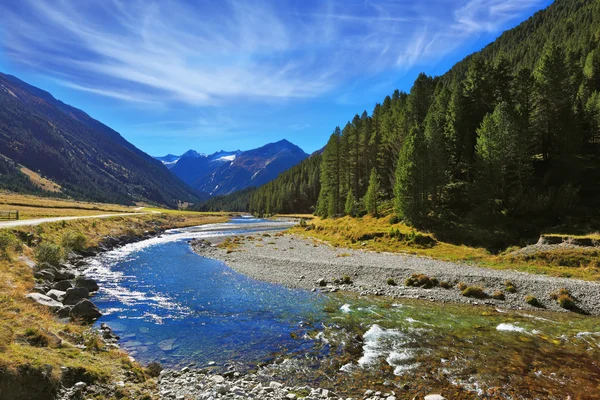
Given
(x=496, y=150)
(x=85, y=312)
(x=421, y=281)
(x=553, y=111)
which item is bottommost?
(x=85, y=312)

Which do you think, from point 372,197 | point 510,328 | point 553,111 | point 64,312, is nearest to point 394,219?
point 372,197

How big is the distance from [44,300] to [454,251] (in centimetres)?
3854

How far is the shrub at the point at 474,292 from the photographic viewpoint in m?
22.9

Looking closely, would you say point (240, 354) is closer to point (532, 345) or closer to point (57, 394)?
point (57, 394)

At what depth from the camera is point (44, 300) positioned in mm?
17766

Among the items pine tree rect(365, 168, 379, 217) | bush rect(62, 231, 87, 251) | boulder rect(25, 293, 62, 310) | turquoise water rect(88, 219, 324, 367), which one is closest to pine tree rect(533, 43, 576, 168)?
pine tree rect(365, 168, 379, 217)

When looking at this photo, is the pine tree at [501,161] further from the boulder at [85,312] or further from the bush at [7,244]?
the bush at [7,244]

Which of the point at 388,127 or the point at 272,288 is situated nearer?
the point at 272,288

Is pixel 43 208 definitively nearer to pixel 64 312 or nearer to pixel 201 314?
pixel 64 312

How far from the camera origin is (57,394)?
8688 millimetres

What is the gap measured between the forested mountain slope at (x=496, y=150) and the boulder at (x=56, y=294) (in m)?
42.2

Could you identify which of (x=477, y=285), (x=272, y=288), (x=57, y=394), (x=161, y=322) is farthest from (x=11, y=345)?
(x=477, y=285)

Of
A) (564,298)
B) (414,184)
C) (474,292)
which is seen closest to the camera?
(564,298)

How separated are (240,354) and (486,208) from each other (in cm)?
4187
